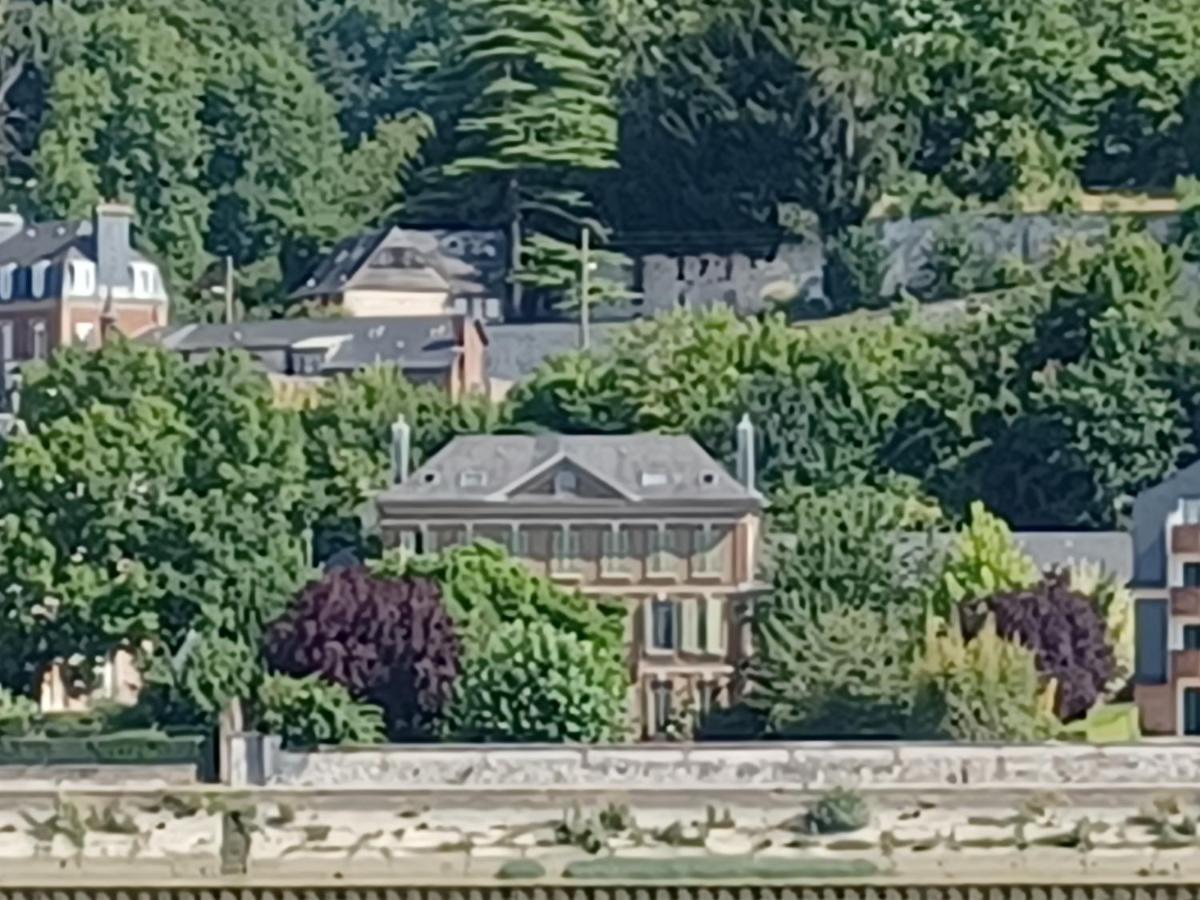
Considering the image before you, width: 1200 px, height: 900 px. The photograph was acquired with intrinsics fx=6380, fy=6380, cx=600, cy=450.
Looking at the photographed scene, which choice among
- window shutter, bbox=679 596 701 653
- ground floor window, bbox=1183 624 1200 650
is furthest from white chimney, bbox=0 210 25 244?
ground floor window, bbox=1183 624 1200 650

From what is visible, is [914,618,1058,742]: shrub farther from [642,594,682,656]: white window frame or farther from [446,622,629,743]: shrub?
[642,594,682,656]: white window frame

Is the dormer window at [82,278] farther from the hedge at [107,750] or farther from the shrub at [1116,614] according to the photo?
the hedge at [107,750]

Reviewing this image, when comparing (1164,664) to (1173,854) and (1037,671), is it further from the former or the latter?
(1173,854)

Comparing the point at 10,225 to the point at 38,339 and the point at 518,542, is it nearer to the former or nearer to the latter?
the point at 38,339

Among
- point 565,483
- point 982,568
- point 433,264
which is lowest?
point 982,568

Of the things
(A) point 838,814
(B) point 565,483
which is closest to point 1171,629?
(B) point 565,483

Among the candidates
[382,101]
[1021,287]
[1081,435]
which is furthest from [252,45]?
[1081,435]
